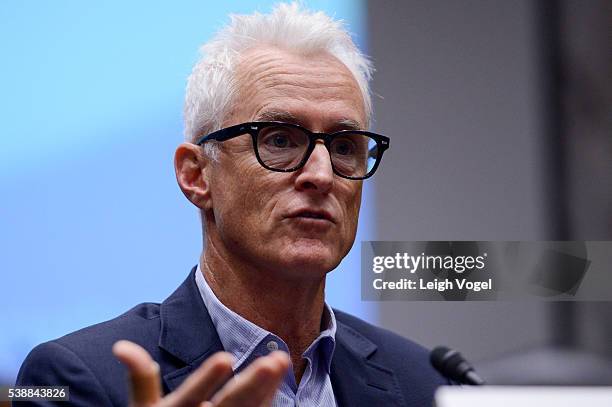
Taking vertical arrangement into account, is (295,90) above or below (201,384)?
above

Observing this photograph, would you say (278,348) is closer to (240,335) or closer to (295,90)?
(240,335)

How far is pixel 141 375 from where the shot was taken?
1339mm

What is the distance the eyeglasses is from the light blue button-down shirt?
1.22ft

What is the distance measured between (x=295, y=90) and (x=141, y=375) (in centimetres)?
110

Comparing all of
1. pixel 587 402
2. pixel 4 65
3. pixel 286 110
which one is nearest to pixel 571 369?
pixel 286 110

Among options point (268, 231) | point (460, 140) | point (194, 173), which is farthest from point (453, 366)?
point (460, 140)

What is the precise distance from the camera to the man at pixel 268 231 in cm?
220

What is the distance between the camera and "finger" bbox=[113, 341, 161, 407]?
1333 millimetres

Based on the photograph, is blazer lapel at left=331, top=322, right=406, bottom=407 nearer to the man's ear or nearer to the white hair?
the man's ear

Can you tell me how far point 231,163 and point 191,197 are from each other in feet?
0.59

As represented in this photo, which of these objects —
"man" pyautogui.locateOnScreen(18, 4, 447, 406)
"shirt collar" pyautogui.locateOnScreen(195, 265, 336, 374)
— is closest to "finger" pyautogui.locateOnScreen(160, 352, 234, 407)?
"man" pyautogui.locateOnScreen(18, 4, 447, 406)

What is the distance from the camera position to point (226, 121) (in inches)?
92.0

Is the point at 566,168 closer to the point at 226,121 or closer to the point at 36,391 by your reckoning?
the point at 226,121

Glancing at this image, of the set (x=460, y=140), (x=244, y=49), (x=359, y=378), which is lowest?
(x=359, y=378)
